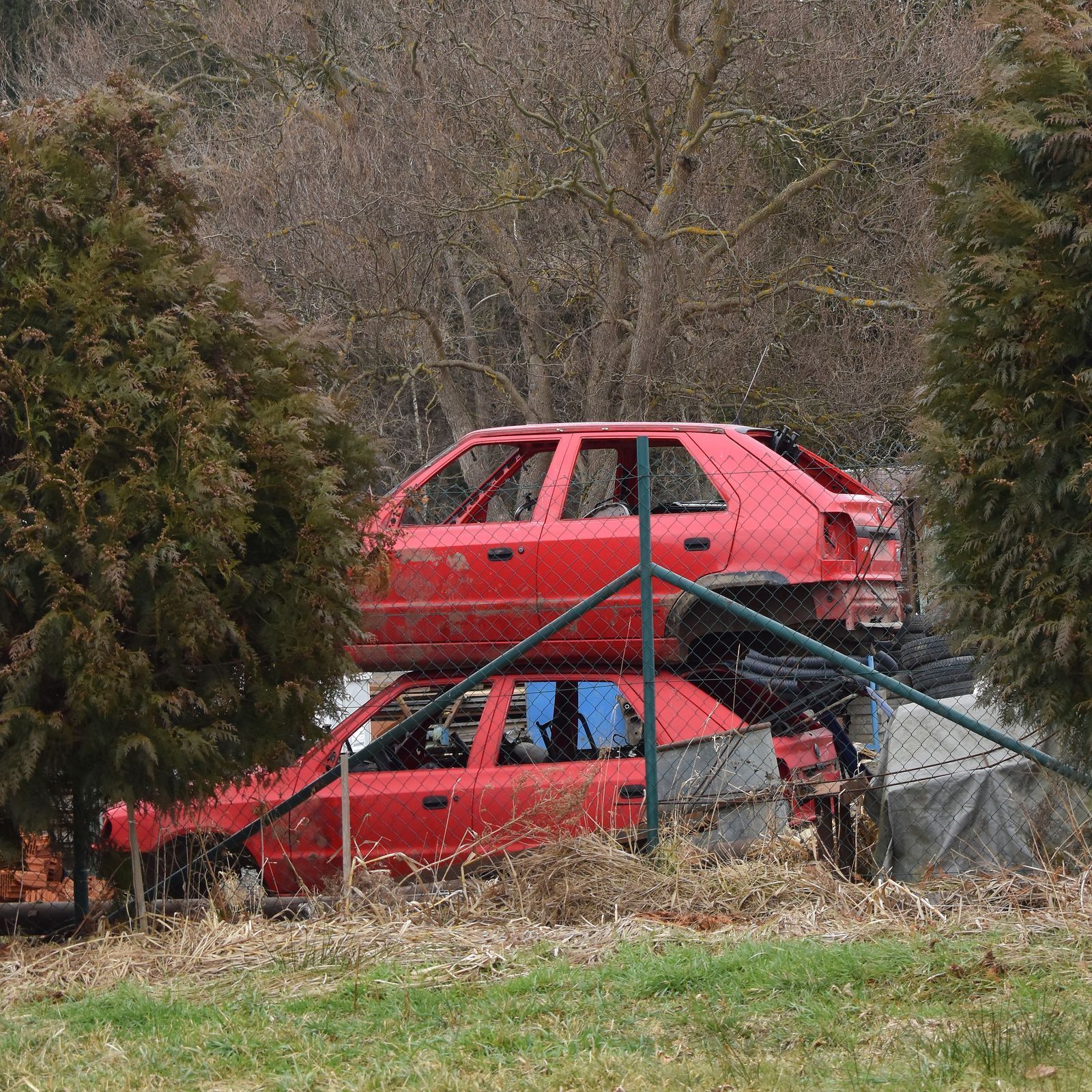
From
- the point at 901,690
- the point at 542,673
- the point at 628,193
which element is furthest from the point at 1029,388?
the point at 628,193

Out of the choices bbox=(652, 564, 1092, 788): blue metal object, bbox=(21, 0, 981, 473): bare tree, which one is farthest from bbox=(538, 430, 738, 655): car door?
bbox=(21, 0, 981, 473): bare tree

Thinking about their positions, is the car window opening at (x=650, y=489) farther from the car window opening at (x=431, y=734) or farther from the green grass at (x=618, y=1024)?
the green grass at (x=618, y=1024)

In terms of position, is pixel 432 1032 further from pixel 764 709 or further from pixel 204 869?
pixel 764 709

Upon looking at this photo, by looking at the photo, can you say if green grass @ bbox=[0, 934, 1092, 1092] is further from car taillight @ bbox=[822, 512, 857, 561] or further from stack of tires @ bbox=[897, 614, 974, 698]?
stack of tires @ bbox=[897, 614, 974, 698]

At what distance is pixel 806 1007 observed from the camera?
4.43 meters

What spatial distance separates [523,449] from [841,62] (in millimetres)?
9509

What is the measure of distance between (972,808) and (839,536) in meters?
1.94

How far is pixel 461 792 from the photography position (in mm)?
7086

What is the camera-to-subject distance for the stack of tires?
32.4ft

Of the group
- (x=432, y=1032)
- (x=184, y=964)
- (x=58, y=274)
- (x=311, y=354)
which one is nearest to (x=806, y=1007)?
(x=432, y=1032)

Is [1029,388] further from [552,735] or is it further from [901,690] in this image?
[552,735]

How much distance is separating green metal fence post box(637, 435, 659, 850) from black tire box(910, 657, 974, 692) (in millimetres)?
3974

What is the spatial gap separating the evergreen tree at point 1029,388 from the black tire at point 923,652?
451 centimetres

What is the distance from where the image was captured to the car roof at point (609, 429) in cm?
809
